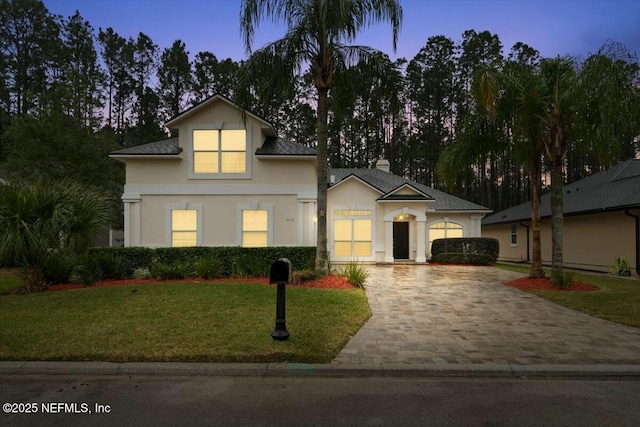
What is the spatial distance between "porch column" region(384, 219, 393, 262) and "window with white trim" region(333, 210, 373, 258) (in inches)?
30.2

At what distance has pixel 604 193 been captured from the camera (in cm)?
1816

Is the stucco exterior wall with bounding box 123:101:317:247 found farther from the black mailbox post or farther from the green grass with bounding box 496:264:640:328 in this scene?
the black mailbox post

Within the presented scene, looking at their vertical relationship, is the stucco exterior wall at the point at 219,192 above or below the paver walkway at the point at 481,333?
above

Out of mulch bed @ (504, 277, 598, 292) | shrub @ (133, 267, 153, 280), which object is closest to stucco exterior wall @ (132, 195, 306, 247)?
shrub @ (133, 267, 153, 280)

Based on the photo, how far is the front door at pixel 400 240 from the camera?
2014cm

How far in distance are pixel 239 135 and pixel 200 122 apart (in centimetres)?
166

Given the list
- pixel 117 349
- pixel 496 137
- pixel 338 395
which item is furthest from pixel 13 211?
pixel 496 137

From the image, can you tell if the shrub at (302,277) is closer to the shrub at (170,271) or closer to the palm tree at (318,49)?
the palm tree at (318,49)

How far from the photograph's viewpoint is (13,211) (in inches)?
364

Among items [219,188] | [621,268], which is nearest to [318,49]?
[219,188]

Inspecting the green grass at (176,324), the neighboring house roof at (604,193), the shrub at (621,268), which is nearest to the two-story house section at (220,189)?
the green grass at (176,324)

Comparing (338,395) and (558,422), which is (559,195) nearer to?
(558,422)

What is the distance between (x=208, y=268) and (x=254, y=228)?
381 cm

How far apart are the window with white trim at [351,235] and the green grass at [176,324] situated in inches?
377
